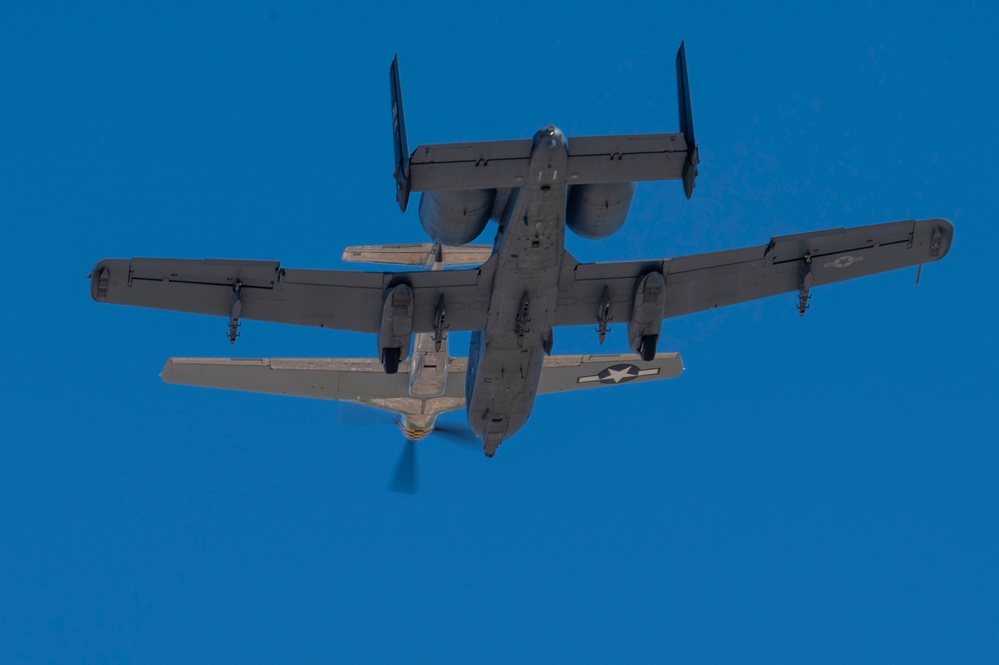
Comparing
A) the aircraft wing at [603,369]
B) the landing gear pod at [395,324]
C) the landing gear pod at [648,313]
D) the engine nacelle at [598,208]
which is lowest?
the landing gear pod at [395,324]

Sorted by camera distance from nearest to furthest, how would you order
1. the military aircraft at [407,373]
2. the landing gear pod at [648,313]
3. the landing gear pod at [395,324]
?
the landing gear pod at [395,324], the landing gear pod at [648,313], the military aircraft at [407,373]

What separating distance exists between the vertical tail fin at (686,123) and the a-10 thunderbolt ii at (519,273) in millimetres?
32

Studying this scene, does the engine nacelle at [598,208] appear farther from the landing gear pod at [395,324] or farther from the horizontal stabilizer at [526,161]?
the landing gear pod at [395,324]

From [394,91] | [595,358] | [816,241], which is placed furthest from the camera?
[595,358]

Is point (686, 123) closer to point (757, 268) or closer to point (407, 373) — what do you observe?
point (757, 268)

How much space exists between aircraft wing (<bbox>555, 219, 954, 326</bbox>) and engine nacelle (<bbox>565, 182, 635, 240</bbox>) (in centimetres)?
163

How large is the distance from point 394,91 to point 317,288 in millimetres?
5042

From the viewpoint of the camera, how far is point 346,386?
37.5 meters

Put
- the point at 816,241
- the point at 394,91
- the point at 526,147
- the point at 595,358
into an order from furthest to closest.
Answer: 1. the point at 595,358
2. the point at 816,241
3. the point at 394,91
4. the point at 526,147

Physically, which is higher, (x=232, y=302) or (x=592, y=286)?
(x=592, y=286)

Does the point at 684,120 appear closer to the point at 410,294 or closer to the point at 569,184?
the point at 569,184

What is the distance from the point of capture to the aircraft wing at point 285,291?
2669cm

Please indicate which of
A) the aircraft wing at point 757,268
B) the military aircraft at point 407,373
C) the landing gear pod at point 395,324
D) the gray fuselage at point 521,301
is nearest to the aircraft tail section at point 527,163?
the gray fuselage at point 521,301

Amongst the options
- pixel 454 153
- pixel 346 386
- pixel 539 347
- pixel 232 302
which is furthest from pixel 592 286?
pixel 346 386
